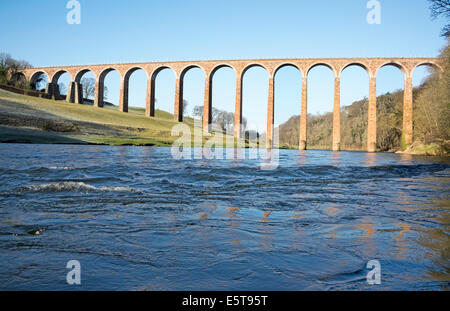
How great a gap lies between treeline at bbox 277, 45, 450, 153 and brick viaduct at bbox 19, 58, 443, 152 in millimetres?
2965

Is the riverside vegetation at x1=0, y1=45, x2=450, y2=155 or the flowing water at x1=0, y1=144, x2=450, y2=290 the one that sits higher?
the riverside vegetation at x1=0, y1=45, x2=450, y2=155

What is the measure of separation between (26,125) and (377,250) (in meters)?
25.3

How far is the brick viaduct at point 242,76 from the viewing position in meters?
37.4

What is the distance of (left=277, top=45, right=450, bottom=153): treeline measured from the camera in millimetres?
20578

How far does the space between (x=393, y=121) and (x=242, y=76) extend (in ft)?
69.5

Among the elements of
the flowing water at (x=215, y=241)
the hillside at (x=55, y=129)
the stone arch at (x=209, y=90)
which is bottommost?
the flowing water at (x=215, y=241)

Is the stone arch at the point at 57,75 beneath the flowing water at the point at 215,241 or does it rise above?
above

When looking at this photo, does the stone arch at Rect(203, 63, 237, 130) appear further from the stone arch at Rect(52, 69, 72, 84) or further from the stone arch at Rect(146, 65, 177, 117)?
the stone arch at Rect(52, 69, 72, 84)

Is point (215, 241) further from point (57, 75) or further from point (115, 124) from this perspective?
point (57, 75)

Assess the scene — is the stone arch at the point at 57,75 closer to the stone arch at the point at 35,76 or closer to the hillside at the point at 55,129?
the stone arch at the point at 35,76

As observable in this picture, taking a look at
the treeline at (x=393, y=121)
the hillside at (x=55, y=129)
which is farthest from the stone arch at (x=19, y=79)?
the treeline at (x=393, y=121)

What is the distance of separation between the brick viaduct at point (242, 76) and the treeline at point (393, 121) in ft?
9.73

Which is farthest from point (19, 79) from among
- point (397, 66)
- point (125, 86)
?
point (397, 66)

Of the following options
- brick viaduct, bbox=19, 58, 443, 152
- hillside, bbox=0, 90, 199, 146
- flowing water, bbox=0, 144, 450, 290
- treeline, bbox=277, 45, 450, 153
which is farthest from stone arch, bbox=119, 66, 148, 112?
flowing water, bbox=0, 144, 450, 290
